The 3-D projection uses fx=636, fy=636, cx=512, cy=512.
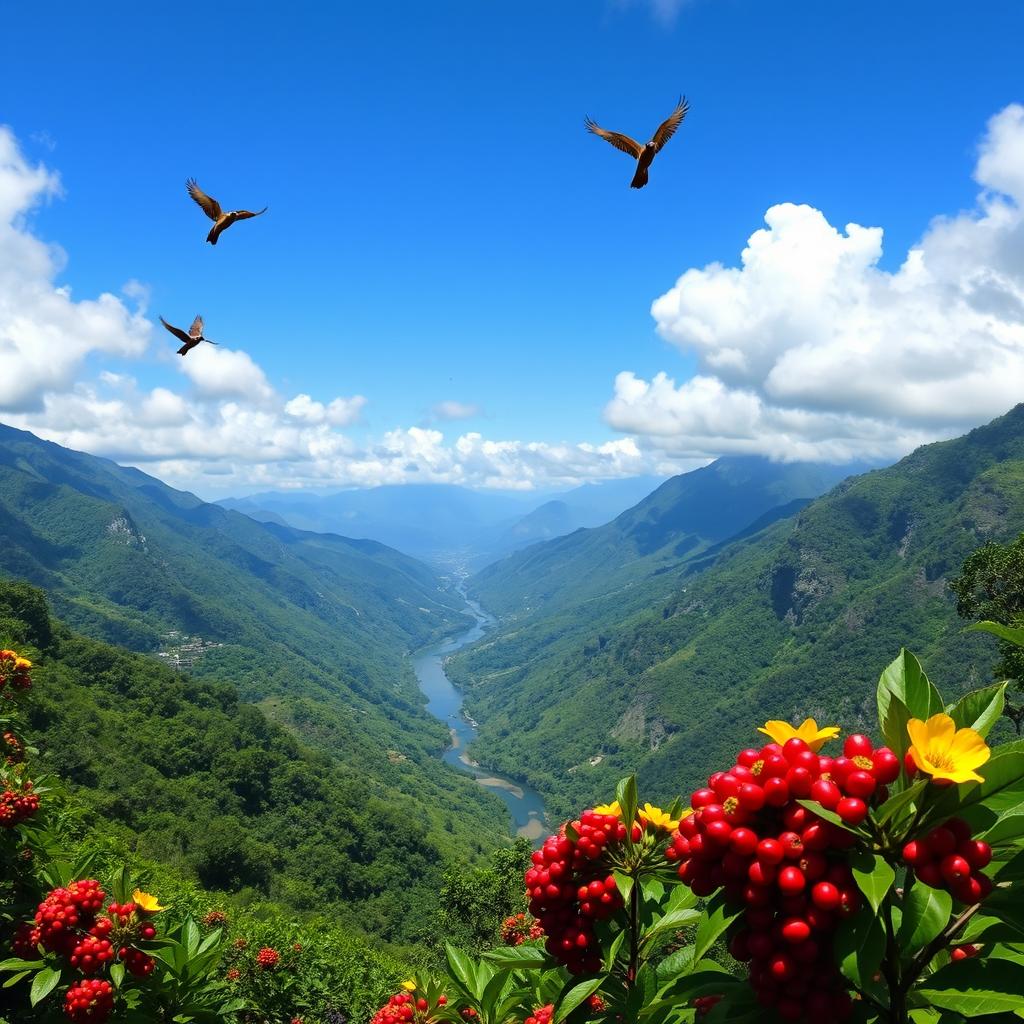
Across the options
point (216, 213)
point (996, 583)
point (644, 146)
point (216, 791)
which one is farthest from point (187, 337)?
point (216, 791)

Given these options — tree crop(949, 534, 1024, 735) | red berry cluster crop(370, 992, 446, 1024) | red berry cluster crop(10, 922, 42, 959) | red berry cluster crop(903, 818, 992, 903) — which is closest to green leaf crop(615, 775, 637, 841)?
red berry cluster crop(903, 818, 992, 903)

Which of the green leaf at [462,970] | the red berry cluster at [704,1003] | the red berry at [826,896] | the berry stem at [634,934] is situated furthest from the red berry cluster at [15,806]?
the red berry at [826,896]

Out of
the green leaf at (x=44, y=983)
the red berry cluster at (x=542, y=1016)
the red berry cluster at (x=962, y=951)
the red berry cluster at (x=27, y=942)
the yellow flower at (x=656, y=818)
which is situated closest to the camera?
the red berry cluster at (x=962, y=951)

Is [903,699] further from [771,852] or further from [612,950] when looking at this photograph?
[612,950]

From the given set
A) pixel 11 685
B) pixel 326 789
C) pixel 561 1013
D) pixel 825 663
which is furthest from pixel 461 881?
pixel 825 663

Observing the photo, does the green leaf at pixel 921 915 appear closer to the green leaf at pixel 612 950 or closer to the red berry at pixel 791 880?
the red berry at pixel 791 880

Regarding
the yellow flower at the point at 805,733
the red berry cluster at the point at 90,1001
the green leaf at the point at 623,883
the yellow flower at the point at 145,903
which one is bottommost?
the red berry cluster at the point at 90,1001

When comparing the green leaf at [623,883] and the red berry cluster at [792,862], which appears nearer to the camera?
the red berry cluster at [792,862]
